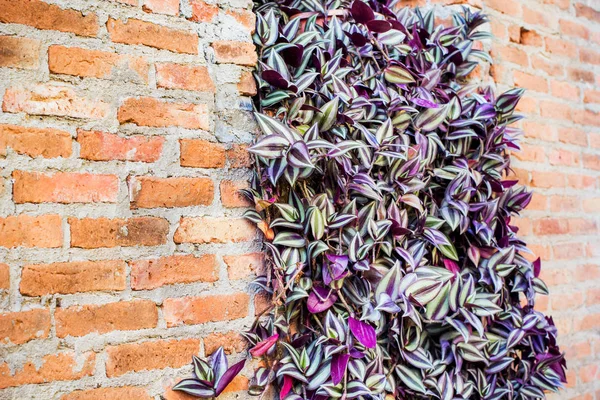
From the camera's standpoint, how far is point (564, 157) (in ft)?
6.82

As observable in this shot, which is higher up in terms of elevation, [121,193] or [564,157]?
[564,157]

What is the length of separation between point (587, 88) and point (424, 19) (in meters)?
0.91

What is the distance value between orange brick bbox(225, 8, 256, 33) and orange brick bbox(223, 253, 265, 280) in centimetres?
59

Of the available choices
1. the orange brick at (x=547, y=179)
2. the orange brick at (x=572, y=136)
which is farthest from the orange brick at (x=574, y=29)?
the orange brick at (x=547, y=179)

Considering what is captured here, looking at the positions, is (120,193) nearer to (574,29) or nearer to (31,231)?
(31,231)

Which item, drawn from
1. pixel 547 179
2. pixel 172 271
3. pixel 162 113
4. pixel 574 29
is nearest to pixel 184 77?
pixel 162 113

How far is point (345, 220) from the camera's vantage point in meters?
1.35

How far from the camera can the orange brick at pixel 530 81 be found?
1.98 metres

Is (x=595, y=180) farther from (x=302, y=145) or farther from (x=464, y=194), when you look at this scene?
(x=302, y=145)

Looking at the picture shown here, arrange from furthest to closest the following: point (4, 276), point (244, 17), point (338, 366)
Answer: point (244, 17)
point (338, 366)
point (4, 276)

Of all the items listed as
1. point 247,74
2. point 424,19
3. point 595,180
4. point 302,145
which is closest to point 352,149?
point 302,145

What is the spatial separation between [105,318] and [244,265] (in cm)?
34

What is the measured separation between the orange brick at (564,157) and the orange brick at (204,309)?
4.51 ft

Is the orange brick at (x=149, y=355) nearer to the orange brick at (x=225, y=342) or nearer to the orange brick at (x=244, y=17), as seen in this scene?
the orange brick at (x=225, y=342)
